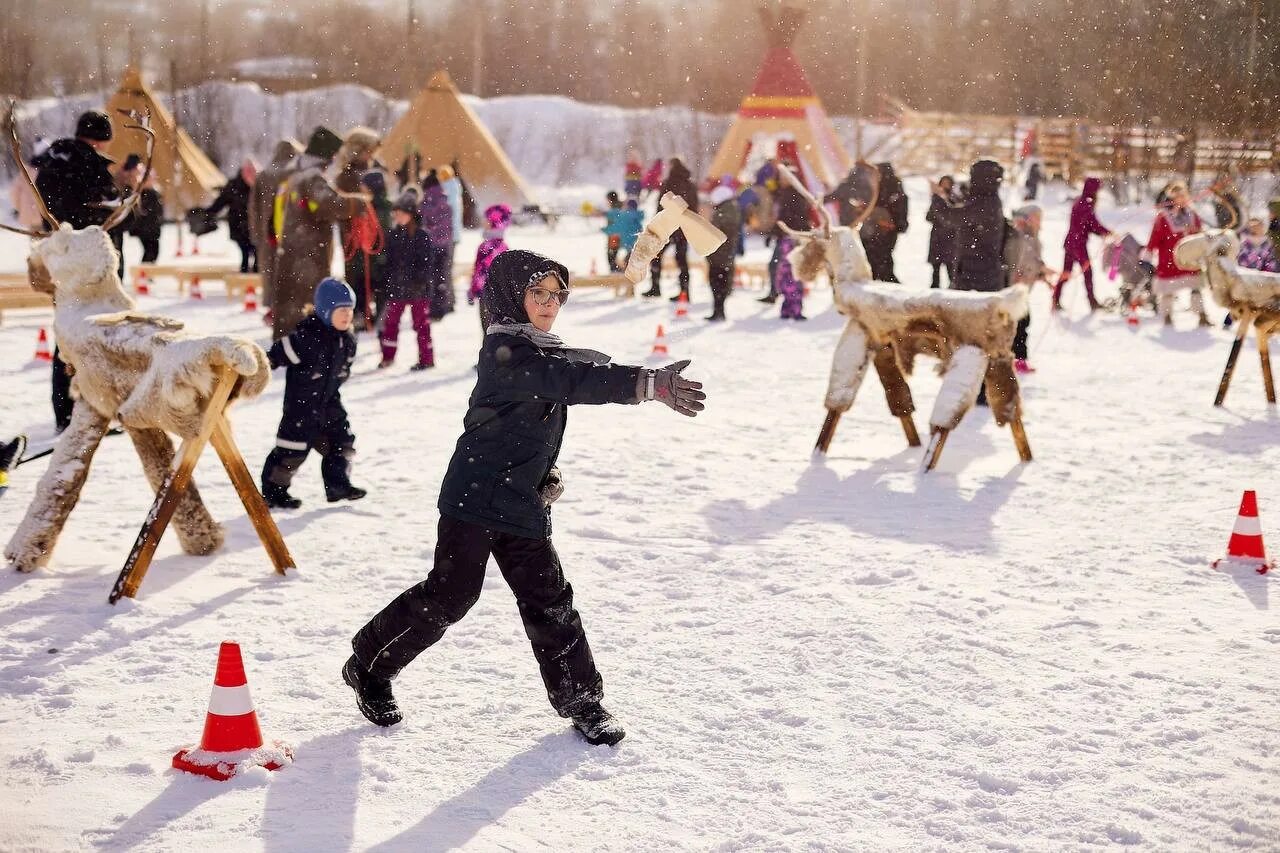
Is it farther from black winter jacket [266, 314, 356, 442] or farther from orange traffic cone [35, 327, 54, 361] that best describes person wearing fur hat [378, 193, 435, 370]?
black winter jacket [266, 314, 356, 442]

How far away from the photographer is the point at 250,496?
538cm

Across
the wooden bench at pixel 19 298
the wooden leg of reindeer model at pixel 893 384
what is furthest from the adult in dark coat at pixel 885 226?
the wooden bench at pixel 19 298

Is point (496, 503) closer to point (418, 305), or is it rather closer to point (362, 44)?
point (418, 305)

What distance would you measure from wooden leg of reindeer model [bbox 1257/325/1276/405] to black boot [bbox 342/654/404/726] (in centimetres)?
762

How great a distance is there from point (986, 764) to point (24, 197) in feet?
28.6

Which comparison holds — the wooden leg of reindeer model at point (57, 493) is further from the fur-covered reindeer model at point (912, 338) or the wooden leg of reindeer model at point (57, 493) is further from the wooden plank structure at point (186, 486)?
the fur-covered reindeer model at point (912, 338)

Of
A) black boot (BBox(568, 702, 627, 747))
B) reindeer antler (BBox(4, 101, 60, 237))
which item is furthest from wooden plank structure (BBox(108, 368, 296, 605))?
black boot (BBox(568, 702, 627, 747))

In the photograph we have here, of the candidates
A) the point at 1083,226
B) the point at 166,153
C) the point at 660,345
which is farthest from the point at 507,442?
the point at 166,153

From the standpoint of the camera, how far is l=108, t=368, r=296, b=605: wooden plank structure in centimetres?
514

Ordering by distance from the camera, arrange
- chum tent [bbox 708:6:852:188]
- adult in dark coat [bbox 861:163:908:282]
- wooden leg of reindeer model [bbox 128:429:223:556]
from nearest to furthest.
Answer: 1. wooden leg of reindeer model [bbox 128:429:223:556]
2. adult in dark coat [bbox 861:163:908:282]
3. chum tent [bbox 708:6:852:188]

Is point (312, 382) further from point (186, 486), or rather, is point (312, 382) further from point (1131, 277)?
point (1131, 277)

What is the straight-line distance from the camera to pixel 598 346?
12.0 metres

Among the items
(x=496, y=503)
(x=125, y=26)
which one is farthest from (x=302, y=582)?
(x=125, y=26)

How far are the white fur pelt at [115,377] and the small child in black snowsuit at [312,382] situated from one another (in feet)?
2.85
